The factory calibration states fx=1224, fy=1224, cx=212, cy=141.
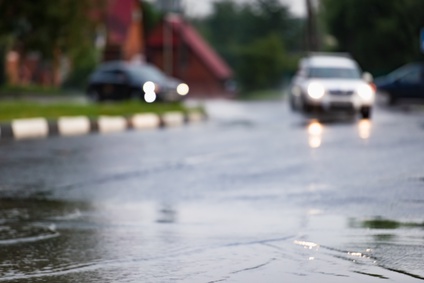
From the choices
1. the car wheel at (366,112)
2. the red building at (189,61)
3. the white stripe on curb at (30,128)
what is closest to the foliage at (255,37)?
the red building at (189,61)

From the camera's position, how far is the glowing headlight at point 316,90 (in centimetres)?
3125

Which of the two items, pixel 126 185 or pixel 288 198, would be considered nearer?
pixel 288 198

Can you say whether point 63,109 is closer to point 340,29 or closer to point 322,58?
point 322,58

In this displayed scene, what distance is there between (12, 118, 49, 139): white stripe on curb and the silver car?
9.50 meters

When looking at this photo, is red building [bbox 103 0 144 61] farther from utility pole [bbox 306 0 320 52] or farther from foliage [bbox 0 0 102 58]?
foliage [bbox 0 0 102 58]

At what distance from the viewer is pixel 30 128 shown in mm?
22672

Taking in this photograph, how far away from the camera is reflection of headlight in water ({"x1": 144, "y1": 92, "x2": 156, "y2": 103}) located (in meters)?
37.6

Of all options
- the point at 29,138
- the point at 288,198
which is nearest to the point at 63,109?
the point at 29,138

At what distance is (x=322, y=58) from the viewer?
111 ft

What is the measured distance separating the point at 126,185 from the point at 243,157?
3.70 meters

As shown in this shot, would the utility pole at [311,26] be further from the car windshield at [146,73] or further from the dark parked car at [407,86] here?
the car windshield at [146,73]

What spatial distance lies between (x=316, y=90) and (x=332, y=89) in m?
0.64

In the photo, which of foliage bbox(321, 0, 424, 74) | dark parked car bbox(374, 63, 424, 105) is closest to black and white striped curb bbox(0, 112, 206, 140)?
dark parked car bbox(374, 63, 424, 105)

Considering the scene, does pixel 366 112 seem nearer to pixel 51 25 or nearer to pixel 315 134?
pixel 315 134
